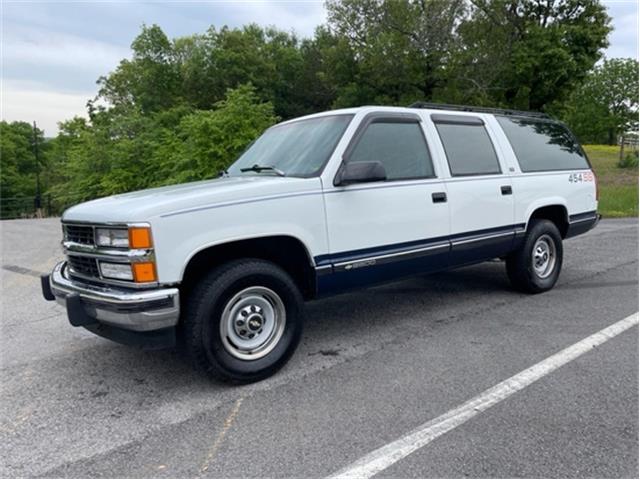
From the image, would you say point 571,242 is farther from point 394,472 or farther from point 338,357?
point 394,472

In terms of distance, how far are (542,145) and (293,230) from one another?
3697mm

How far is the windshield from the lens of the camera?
166 inches

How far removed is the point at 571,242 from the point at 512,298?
441 centimetres

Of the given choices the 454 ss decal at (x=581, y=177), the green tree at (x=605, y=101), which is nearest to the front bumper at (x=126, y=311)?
the 454 ss decal at (x=581, y=177)

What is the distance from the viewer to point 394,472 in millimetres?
2582

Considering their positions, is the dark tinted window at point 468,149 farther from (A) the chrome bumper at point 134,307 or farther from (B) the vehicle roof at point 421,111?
(A) the chrome bumper at point 134,307

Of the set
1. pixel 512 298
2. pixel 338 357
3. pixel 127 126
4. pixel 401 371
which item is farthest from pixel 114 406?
pixel 127 126

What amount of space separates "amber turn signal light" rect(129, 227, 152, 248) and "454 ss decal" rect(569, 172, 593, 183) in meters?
5.07

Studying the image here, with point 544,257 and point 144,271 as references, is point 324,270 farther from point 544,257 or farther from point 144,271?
point 544,257

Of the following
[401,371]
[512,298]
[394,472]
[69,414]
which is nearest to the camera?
[394,472]

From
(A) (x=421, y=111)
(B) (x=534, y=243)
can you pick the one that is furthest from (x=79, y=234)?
(B) (x=534, y=243)

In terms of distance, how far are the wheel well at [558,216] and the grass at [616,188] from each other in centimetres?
865

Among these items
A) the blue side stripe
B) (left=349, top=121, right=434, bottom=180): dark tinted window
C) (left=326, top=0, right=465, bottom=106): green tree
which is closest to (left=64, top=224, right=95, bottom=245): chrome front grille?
the blue side stripe

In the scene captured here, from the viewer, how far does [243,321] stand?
12.2 feet
